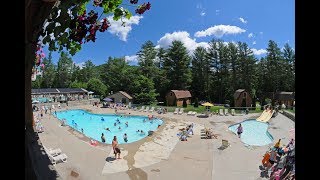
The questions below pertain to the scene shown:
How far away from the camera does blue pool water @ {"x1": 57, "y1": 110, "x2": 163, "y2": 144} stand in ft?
92.6

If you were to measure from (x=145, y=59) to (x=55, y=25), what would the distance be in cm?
5978

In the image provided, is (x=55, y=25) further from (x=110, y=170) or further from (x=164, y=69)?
(x=164, y=69)

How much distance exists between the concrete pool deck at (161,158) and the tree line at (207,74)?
29176mm

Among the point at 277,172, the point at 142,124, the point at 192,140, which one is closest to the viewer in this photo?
the point at 277,172

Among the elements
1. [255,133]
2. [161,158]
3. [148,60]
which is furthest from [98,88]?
[161,158]

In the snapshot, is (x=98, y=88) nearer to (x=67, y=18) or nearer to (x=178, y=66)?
(x=178, y=66)

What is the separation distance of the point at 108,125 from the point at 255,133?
15.7 metres

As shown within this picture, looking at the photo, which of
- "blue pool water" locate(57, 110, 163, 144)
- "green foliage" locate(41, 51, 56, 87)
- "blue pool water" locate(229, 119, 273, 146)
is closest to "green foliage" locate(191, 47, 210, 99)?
"blue pool water" locate(57, 110, 163, 144)
